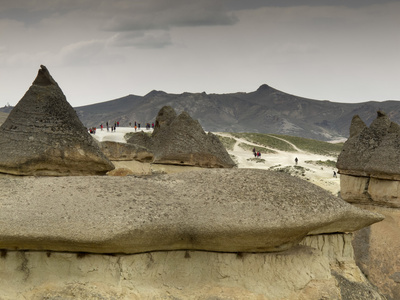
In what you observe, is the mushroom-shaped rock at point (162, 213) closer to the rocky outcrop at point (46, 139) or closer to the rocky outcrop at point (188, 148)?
the rocky outcrop at point (46, 139)

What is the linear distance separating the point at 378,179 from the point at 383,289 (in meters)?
2.48

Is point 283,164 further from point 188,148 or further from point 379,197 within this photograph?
point 379,197

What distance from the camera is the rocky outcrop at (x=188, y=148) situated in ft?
42.9

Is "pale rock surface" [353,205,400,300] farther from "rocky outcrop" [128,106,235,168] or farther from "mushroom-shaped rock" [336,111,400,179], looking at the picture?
"rocky outcrop" [128,106,235,168]

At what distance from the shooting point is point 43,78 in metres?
7.84

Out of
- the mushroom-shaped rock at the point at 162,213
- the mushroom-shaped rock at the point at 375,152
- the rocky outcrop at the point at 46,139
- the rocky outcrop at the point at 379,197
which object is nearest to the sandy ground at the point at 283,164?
the mushroom-shaped rock at the point at 375,152

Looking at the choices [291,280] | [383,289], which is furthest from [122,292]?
Answer: [383,289]

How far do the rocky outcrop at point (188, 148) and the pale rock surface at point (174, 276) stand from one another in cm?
737

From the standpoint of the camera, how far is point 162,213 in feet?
16.2

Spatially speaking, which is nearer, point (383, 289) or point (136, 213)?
point (136, 213)

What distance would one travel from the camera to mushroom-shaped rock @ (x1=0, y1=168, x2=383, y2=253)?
461cm

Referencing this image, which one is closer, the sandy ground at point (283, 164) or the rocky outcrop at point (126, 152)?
the rocky outcrop at point (126, 152)

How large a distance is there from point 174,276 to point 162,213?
77 cm

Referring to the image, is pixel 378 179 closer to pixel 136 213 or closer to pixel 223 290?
pixel 223 290
